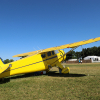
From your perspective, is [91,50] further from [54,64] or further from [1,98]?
[1,98]

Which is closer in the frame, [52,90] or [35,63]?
[52,90]

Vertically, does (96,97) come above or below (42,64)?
A: below

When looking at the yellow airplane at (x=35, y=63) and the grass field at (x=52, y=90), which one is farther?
the yellow airplane at (x=35, y=63)

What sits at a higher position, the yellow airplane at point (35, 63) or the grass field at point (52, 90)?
the yellow airplane at point (35, 63)

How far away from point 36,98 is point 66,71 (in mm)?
6441

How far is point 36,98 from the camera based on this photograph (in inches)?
166

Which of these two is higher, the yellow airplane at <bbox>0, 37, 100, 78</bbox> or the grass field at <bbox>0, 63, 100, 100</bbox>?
the yellow airplane at <bbox>0, 37, 100, 78</bbox>

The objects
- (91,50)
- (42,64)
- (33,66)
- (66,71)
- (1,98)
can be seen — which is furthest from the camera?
(91,50)

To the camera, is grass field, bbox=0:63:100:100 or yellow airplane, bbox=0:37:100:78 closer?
grass field, bbox=0:63:100:100

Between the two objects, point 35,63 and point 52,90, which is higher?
point 35,63

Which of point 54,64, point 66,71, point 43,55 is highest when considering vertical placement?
point 43,55

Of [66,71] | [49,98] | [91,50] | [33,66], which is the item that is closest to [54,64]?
[66,71]

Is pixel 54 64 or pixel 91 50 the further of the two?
pixel 91 50

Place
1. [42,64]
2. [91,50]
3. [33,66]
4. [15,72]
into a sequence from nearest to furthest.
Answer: [15,72] < [33,66] < [42,64] < [91,50]
